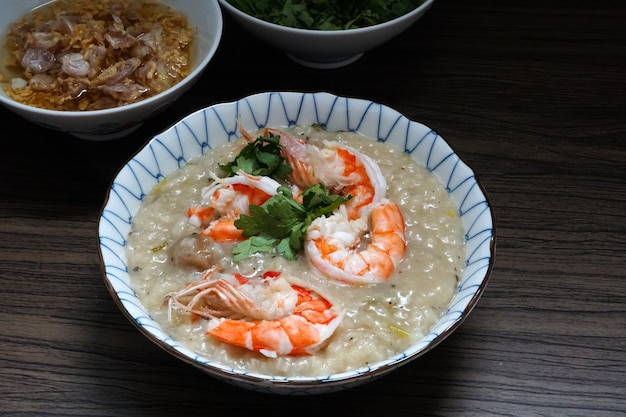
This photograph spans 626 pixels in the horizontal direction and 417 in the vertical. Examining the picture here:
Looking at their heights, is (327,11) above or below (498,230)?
above

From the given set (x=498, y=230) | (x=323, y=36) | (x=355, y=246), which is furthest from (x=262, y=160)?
(x=498, y=230)

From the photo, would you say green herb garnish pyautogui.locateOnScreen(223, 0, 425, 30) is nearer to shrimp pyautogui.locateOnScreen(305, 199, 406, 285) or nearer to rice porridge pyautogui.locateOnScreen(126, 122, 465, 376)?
rice porridge pyautogui.locateOnScreen(126, 122, 465, 376)

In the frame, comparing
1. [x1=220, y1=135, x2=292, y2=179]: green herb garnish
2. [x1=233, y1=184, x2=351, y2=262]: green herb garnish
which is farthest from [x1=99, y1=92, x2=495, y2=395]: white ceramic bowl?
[x1=233, y1=184, x2=351, y2=262]: green herb garnish

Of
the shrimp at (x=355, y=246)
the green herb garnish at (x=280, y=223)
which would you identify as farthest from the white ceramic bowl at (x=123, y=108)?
the shrimp at (x=355, y=246)

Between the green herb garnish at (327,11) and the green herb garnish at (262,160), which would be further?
the green herb garnish at (327,11)

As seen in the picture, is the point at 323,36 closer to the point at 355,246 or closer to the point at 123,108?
the point at 123,108

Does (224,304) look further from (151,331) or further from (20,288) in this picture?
(20,288)

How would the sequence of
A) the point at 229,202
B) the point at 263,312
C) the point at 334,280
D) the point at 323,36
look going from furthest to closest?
the point at 323,36
the point at 229,202
the point at 334,280
the point at 263,312

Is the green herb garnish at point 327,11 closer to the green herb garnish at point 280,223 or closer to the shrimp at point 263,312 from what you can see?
the green herb garnish at point 280,223
